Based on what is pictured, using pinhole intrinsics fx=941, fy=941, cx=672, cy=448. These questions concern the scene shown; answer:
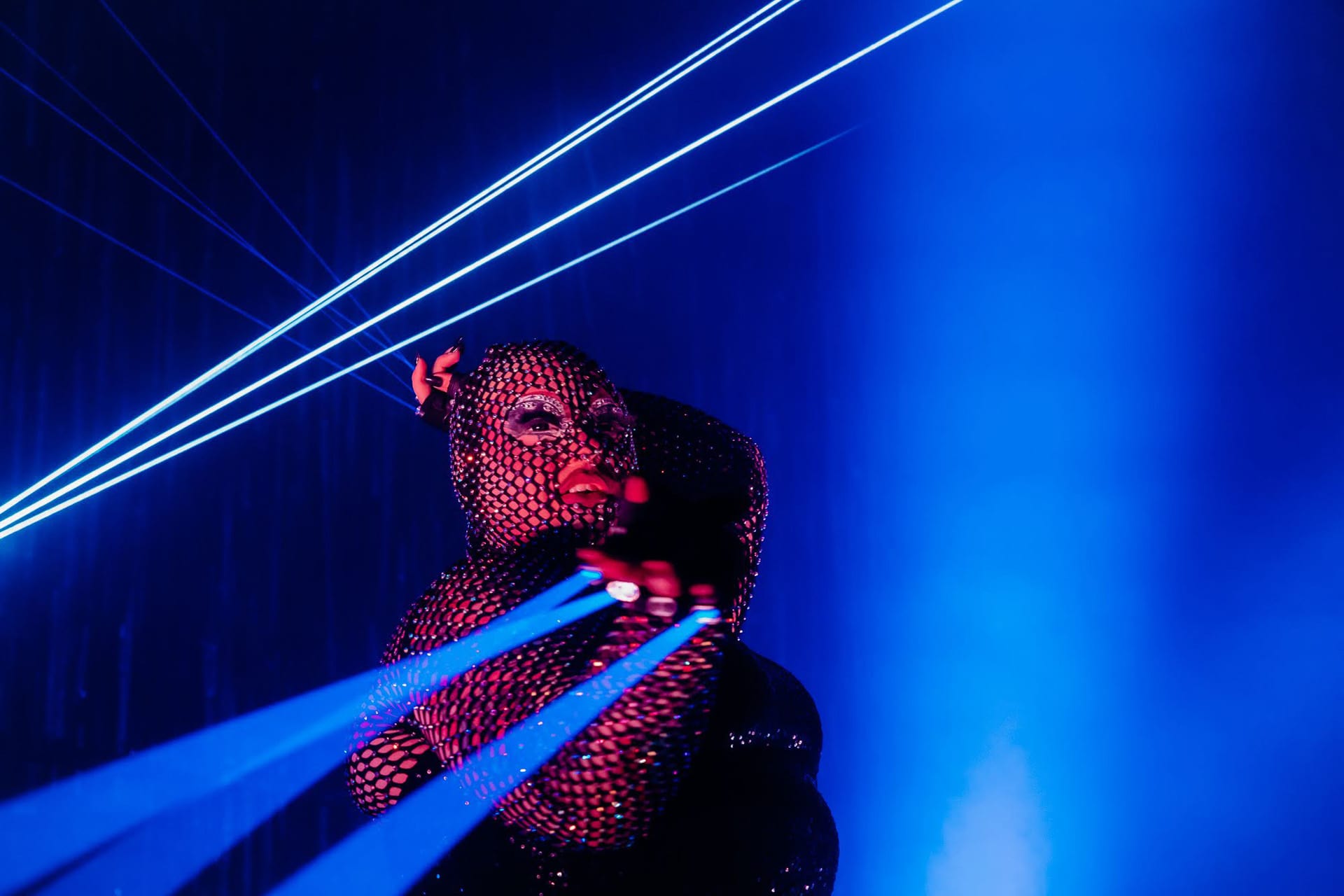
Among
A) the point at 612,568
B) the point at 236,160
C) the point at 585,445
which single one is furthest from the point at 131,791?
the point at 612,568

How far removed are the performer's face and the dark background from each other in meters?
1.86

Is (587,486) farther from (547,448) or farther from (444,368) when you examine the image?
(444,368)

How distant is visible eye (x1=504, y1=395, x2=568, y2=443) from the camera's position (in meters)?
1.11

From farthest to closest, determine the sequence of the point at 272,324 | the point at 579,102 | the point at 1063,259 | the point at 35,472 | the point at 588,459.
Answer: the point at 1063,259
the point at 579,102
the point at 272,324
the point at 35,472
the point at 588,459

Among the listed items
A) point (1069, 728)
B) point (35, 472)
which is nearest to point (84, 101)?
point (35, 472)

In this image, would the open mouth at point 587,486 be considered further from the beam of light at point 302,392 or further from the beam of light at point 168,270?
the beam of light at point 168,270

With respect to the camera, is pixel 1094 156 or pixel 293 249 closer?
pixel 293 249

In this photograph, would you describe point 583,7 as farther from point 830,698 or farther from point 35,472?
point 830,698

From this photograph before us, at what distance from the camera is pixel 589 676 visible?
953 millimetres

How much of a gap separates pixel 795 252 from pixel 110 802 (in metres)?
2.81

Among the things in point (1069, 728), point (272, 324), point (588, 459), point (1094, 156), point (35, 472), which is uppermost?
point (1094, 156)

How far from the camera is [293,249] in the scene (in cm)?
300

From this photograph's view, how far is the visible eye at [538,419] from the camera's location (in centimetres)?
111

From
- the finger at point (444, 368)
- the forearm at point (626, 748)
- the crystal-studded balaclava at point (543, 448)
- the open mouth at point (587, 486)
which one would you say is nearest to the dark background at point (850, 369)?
the finger at point (444, 368)
